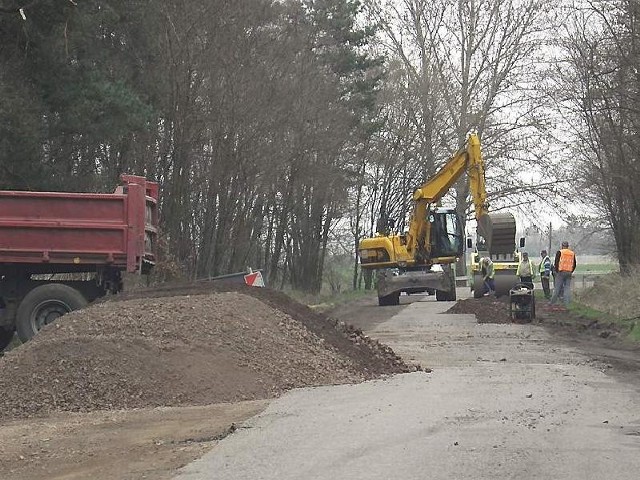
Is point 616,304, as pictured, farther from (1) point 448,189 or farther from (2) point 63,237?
(2) point 63,237

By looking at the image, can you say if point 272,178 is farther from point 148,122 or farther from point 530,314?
point 530,314

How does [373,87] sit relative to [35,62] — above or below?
above

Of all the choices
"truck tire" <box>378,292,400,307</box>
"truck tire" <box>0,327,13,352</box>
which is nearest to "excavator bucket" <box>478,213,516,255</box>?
"truck tire" <box>378,292,400,307</box>

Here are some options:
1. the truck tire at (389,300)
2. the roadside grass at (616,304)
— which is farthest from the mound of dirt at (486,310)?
the truck tire at (389,300)

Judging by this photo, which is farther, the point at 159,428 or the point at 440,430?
the point at 159,428

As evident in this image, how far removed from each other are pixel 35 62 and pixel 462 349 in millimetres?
14871

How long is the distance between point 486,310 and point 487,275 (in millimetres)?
9946

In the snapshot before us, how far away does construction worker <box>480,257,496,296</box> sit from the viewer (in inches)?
1512

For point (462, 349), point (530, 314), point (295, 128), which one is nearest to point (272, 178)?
point (295, 128)

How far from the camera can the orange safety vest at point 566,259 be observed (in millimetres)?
30297

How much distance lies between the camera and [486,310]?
1136 inches

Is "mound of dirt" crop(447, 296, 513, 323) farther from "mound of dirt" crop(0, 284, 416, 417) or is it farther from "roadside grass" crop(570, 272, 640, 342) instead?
"mound of dirt" crop(0, 284, 416, 417)

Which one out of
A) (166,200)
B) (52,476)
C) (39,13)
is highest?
(39,13)

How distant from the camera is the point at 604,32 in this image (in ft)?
90.0
